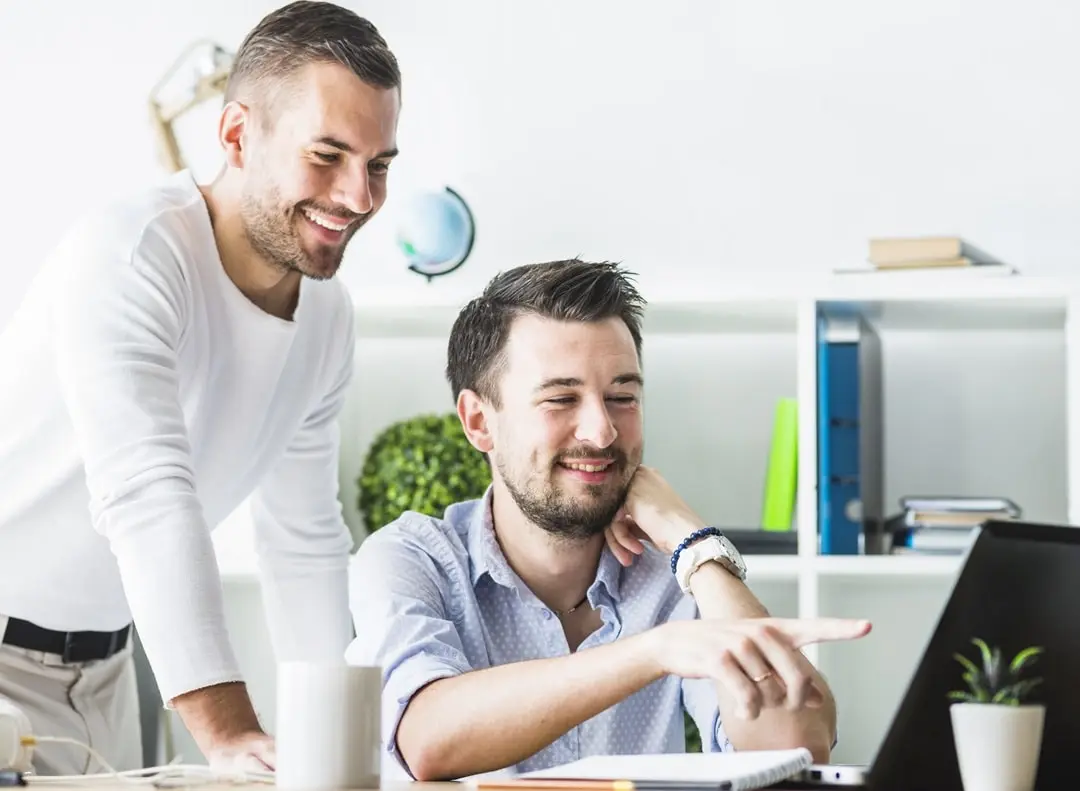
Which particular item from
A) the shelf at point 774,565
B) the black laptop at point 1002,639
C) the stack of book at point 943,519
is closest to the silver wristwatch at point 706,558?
the black laptop at point 1002,639

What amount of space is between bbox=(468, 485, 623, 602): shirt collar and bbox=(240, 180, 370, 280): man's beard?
394 millimetres

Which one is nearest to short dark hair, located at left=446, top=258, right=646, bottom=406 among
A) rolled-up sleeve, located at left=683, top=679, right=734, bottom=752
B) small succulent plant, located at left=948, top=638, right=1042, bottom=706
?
rolled-up sleeve, located at left=683, top=679, right=734, bottom=752

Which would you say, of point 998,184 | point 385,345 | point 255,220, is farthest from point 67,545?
point 998,184

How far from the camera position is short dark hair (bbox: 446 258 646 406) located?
1.97 metres

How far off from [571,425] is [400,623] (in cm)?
37

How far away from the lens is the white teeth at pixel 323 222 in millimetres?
1871

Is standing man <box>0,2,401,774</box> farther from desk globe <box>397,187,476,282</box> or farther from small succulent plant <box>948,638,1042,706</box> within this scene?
small succulent plant <box>948,638,1042,706</box>

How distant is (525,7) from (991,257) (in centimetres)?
111

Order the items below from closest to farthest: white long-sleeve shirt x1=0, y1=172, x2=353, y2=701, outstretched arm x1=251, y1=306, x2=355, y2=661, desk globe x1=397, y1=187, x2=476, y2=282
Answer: white long-sleeve shirt x1=0, y1=172, x2=353, y2=701
outstretched arm x1=251, y1=306, x2=355, y2=661
desk globe x1=397, y1=187, x2=476, y2=282

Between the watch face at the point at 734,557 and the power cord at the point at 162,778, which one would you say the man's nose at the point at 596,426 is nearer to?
the watch face at the point at 734,557

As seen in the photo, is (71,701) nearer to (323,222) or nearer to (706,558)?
(323,222)

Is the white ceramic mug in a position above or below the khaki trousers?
above

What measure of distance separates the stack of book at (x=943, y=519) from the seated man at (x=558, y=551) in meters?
0.84

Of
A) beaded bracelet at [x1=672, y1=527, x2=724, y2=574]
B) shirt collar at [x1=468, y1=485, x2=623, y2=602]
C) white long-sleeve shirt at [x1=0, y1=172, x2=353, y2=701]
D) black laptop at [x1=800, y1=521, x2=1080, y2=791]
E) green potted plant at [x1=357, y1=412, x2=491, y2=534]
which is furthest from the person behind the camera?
green potted plant at [x1=357, y1=412, x2=491, y2=534]
